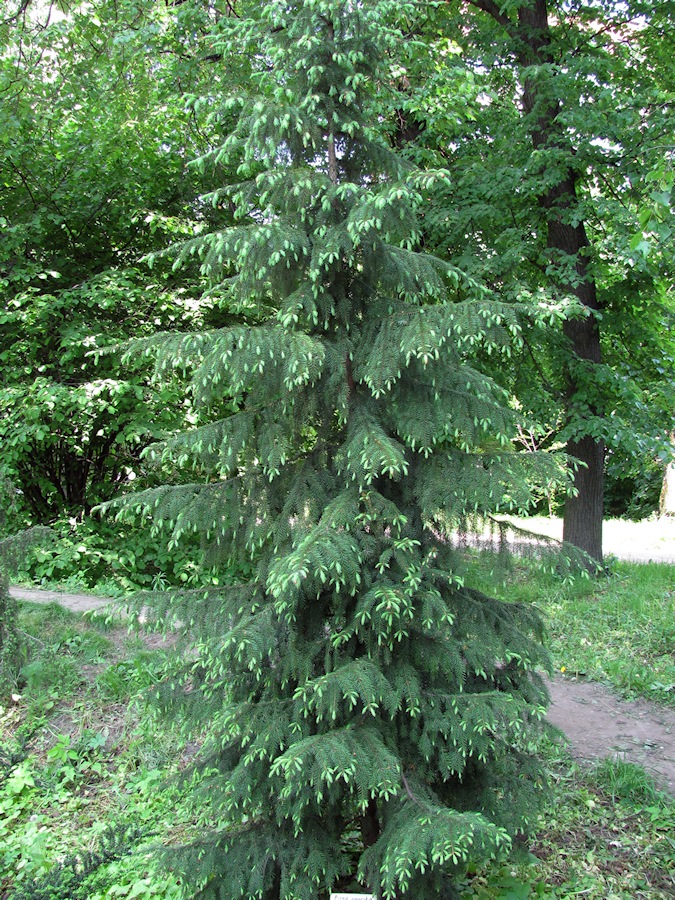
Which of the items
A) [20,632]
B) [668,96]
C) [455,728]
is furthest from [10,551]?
[668,96]

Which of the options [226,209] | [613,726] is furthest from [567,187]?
[613,726]

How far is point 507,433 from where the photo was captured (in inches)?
121

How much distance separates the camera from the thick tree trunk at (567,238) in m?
7.91

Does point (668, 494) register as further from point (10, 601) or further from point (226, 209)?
point (10, 601)

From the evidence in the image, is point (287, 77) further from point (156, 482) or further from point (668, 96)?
point (156, 482)

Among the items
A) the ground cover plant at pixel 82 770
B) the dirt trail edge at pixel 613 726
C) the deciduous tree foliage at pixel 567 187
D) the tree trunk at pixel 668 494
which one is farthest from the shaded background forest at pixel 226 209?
the tree trunk at pixel 668 494

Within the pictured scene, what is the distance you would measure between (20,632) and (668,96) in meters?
8.41

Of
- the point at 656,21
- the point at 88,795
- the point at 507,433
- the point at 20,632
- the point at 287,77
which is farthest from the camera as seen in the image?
the point at 656,21

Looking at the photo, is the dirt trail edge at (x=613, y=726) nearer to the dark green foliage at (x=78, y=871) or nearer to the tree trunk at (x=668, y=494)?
the dark green foliage at (x=78, y=871)

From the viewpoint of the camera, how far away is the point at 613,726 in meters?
5.52

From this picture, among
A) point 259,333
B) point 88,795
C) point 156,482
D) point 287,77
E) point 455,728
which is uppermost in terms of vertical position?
point 287,77

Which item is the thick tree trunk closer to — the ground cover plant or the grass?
the grass

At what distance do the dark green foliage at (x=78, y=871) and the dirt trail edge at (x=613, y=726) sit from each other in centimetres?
146

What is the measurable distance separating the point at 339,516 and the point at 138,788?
326 cm
